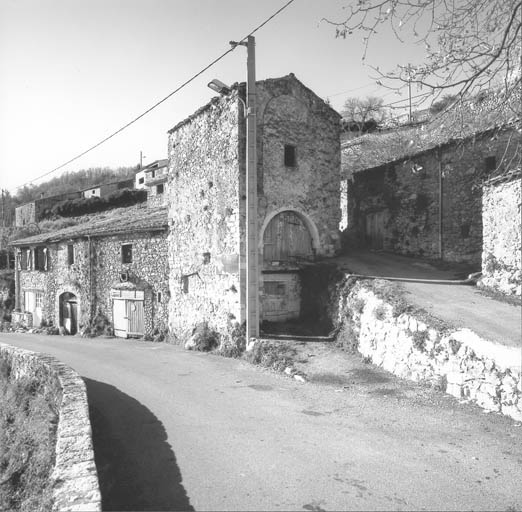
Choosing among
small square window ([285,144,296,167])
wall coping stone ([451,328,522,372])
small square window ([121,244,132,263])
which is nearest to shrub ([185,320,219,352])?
small square window ([285,144,296,167])

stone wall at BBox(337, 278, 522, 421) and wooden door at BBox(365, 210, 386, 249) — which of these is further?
wooden door at BBox(365, 210, 386, 249)

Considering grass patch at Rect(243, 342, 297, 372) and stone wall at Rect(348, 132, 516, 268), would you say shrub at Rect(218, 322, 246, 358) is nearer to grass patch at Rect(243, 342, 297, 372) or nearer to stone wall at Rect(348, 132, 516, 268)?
grass patch at Rect(243, 342, 297, 372)

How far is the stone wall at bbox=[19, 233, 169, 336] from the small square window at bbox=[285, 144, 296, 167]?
6.24 meters

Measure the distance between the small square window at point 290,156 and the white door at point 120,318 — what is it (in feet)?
31.8

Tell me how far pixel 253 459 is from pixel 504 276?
808 centimetres

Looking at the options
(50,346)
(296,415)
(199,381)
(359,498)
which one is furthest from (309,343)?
(50,346)

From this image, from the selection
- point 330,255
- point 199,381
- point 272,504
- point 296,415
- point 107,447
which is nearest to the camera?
point 272,504

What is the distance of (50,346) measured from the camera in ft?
57.4

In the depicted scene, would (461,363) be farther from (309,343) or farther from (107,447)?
(107,447)

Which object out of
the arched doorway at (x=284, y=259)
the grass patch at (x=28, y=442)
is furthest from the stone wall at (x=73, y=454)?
the arched doorway at (x=284, y=259)

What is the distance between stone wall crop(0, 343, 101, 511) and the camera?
4543 millimetres

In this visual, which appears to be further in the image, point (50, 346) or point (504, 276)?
point (50, 346)

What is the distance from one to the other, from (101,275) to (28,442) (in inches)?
531

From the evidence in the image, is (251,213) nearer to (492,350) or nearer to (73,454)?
(492,350)
